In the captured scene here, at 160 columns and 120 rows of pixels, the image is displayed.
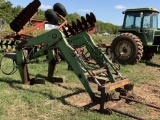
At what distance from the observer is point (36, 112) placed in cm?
491

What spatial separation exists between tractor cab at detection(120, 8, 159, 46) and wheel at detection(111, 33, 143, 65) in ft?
2.75

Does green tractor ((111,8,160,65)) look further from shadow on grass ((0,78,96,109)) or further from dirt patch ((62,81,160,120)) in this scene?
shadow on grass ((0,78,96,109))

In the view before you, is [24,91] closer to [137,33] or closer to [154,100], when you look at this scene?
[154,100]

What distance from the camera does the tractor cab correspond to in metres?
11.8

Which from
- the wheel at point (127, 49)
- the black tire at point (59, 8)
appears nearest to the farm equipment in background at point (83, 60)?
the black tire at point (59, 8)

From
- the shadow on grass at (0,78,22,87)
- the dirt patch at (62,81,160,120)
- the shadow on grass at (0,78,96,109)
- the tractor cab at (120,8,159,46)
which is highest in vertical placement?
the tractor cab at (120,8,159,46)

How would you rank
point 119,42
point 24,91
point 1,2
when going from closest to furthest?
point 24,91
point 119,42
point 1,2

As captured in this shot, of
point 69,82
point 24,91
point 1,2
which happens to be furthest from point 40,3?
point 1,2

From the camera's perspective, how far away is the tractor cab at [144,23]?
38.8ft

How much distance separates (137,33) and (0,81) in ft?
22.9

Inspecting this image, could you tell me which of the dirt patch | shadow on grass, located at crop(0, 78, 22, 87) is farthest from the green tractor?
shadow on grass, located at crop(0, 78, 22, 87)

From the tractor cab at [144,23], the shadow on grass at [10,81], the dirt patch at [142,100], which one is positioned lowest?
the dirt patch at [142,100]

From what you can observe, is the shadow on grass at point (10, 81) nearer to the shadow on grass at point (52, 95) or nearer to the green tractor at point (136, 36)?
the shadow on grass at point (52, 95)

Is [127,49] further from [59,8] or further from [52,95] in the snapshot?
[52,95]
